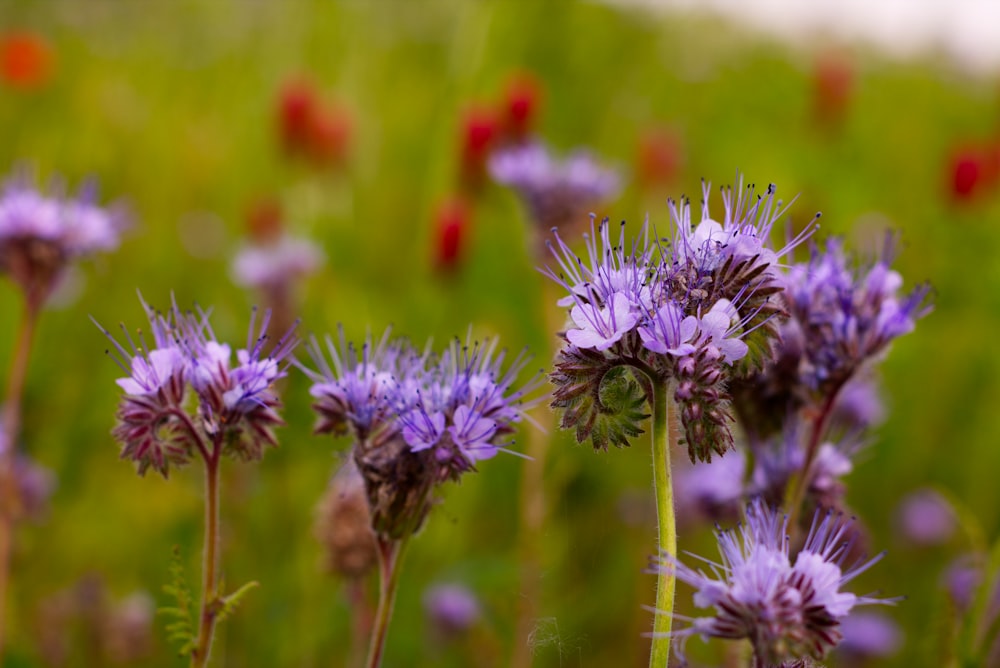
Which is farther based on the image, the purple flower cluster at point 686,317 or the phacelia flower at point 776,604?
the purple flower cluster at point 686,317

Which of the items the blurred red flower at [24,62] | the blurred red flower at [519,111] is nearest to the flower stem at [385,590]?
the blurred red flower at [519,111]

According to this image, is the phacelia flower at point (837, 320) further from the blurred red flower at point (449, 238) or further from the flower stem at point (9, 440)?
the blurred red flower at point (449, 238)

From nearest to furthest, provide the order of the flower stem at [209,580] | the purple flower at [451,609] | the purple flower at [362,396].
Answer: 1. the flower stem at [209,580]
2. the purple flower at [362,396]
3. the purple flower at [451,609]

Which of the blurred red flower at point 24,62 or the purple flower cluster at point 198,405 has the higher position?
the blurred red flower at point 24,62

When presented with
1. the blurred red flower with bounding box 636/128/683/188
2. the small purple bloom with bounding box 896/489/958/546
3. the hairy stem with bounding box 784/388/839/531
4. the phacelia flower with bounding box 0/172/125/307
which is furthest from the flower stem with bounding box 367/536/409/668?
the blurred red flower with bounding box 636/128/683/188

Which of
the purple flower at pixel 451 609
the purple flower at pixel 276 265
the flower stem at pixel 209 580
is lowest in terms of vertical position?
the flower stem at pixel 209 580

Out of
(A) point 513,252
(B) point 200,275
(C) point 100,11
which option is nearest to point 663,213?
(A) point 513,252

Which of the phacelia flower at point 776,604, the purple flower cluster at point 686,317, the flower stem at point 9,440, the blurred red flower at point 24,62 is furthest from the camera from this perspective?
the blurred red flower at point 24,62

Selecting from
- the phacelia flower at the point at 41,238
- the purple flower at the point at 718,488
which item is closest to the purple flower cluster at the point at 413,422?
the purple flower at the point at 718,488

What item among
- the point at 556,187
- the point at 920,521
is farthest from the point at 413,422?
the point at 920,521
